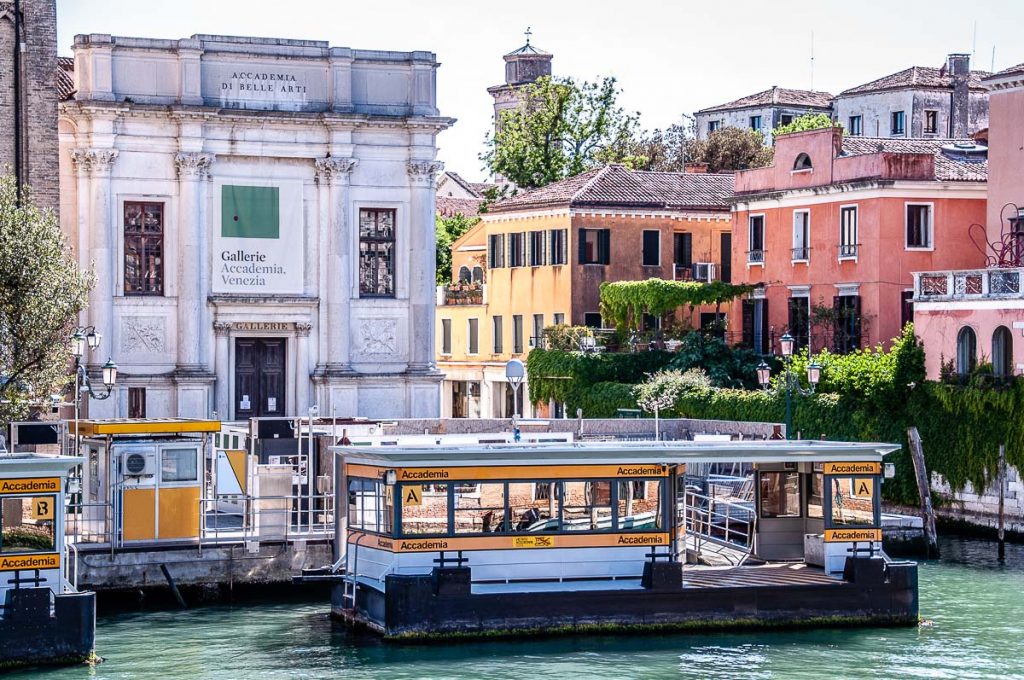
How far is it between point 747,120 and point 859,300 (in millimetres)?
45656

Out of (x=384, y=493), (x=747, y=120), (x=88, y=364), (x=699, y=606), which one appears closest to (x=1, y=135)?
(x=88, y=364)

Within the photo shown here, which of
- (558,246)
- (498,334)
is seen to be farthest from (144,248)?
(498,334)

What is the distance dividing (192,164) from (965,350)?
16.8 metres

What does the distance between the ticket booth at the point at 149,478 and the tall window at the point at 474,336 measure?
33365 mm

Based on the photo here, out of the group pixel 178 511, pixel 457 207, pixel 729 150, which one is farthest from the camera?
pixel 457 207

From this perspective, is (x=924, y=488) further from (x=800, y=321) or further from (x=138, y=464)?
(x=138, y=464)

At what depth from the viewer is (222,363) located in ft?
141

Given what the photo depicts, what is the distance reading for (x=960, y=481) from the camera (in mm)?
41625

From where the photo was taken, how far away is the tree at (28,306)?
35.3 meters

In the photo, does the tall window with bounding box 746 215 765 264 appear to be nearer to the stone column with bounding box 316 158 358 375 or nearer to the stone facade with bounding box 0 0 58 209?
the stone column with bounding box 316 158 358 375

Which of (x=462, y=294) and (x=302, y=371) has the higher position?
(x=462, y=294)

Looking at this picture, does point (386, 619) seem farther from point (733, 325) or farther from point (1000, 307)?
point (733, 325)

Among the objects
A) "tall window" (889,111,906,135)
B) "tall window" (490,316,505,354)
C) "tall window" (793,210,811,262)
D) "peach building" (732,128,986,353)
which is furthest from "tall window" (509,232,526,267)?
"tall window" (889,111,906,135)

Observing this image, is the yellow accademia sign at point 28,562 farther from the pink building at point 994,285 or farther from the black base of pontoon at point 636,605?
the pink building at point 994,285
